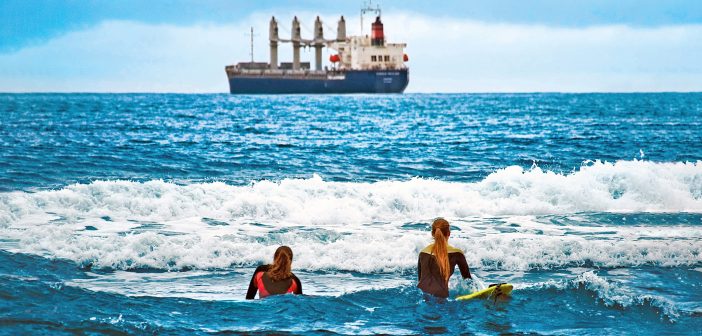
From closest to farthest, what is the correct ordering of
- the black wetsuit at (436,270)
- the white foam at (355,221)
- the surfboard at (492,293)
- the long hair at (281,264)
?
the long hair at (281,264) < the black wetsuit at (436,270) < the surfboard at (492,293) < the white foam at (355,221)

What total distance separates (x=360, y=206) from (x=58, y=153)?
14.0 metres

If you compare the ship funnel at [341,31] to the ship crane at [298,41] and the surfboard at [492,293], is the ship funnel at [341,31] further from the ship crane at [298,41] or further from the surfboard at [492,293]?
the surfboard at [492,293]

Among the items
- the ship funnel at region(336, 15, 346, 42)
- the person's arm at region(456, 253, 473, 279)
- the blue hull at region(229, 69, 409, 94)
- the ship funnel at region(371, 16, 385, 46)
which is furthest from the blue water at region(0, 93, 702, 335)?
the ship funnel at region(336, 15, 346, 42)

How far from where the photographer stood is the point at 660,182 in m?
16.9

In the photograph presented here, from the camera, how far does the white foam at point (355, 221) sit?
10.8 m

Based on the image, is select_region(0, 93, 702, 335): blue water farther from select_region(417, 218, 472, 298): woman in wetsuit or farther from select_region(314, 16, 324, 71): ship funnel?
select_region(314, 16, 324, 71): ship funnel

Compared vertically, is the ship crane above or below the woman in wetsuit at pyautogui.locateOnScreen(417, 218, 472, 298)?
above

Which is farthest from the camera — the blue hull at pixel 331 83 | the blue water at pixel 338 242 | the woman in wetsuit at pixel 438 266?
the blue hull at pixel 331 83

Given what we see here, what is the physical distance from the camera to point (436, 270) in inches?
301

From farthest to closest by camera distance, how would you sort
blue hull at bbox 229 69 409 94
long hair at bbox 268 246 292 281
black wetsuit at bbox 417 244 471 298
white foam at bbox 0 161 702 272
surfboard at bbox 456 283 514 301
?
blue hull at bbox 229 69 409 94
white foam at bbox 0 161 702 272
surfboard at bbox 456 283 514 301
black wetsuit at bbox 417 244 471 298
long hair at bbox 268 246 292 281

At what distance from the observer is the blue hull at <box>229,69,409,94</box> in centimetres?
10994

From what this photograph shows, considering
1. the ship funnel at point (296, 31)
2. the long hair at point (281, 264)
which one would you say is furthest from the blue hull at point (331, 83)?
the long hair at point (281, 264)

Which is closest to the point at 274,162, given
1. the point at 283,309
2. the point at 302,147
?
the point at 302,147

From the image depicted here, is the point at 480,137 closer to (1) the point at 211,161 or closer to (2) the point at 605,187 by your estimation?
(1) the point at 211,161
